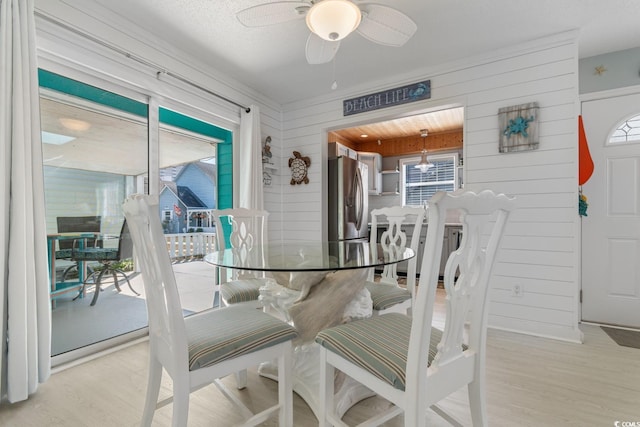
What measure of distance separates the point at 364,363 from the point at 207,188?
9.28ft

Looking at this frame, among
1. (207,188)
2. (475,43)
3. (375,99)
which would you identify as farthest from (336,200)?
(475,43)

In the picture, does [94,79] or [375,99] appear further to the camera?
[375,99]

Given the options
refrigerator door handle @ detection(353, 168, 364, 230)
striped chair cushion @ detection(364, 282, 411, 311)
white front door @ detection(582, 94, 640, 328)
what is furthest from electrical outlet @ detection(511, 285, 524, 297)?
refrigerator door handle @ detection(353, 168, 364, 230)

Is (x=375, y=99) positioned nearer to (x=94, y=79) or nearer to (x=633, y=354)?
(x=94, y=79)

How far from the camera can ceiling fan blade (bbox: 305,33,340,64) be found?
6.27ft

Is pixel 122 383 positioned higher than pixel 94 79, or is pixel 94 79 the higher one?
pixel 94 79

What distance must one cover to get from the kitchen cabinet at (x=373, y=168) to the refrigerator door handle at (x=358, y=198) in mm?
800

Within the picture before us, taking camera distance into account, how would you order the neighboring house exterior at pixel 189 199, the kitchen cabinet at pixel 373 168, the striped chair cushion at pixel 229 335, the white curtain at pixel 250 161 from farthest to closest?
the kitchen cabinet at pixel 373 168
the white curtain at pixel 250 161
the neighboring house exterior at pixel 189 199
the striped chair cushion at pixel 229 335

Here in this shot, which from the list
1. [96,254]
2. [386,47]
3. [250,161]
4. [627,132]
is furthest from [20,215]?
[627,132]

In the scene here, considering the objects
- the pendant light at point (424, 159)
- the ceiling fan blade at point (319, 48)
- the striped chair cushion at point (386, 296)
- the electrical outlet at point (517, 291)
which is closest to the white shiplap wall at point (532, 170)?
the electrical outlet at point (517, 291)

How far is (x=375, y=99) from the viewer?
342cm

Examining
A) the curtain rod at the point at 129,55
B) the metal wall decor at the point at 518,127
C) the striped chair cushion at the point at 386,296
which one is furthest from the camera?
the metal wall decor at the point at 518,127

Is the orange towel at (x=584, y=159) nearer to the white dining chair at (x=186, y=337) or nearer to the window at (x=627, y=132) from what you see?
the window at (x=627, y=132)

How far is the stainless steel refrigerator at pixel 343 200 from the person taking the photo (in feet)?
13.5
